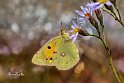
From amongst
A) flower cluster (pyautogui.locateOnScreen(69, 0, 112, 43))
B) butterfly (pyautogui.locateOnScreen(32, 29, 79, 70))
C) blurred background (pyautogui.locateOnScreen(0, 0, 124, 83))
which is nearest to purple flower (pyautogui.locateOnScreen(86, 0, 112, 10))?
flower cluster (pyautogui.locateOnScreen(69, 0, 112, 43))

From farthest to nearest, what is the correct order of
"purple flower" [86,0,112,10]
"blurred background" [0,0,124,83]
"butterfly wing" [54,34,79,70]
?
1. "blurred background" [0,0,124,83]
2. "butterfly wing" [54,34,79,70]
3. "purple flower" [86,0,112,10]

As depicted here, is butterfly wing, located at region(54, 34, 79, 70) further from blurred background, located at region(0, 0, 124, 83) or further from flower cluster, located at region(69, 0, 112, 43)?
blurred background, located at region(0, 0, 124, 83)

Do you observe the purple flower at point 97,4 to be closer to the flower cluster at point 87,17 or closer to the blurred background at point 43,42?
the flower cluster at point 87,17

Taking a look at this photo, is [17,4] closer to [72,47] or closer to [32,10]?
[32,10]

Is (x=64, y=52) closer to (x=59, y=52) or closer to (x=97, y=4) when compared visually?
(x=59, y=52)

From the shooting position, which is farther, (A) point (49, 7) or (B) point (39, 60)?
(A) point (49, 7)

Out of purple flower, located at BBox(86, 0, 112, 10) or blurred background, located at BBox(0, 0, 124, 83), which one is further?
blurred background, located at BBox(0, 0, 124, 83)

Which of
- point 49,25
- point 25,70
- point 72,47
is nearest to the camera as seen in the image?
point 72,47

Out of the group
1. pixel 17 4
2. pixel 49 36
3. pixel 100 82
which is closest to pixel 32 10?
Result: pixel 17 4

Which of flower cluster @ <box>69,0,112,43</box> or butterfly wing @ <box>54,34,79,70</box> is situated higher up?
flower cluster @ <box>69,0,112,43</box>

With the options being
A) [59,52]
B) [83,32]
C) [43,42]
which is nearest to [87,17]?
[83,32]
